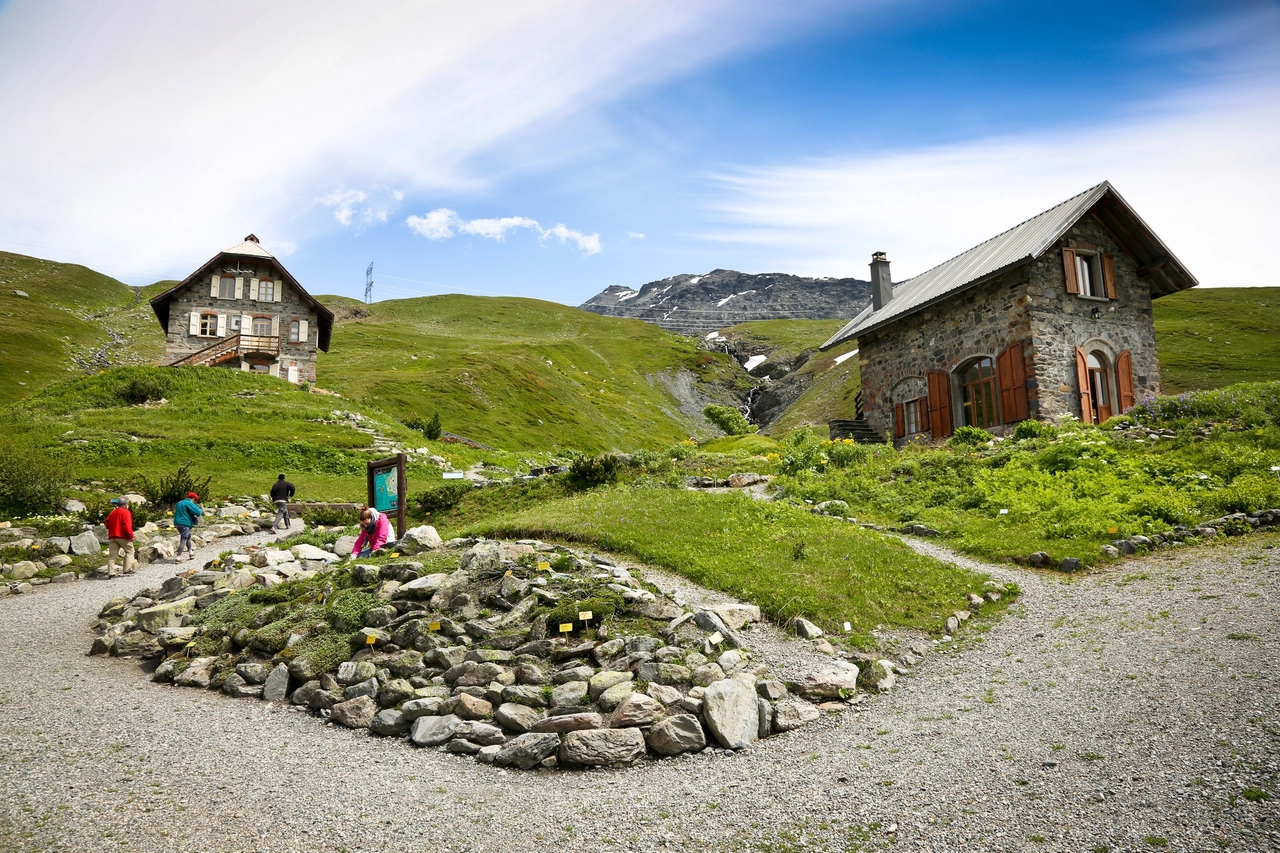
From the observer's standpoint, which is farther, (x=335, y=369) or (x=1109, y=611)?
(x=335, y=369)

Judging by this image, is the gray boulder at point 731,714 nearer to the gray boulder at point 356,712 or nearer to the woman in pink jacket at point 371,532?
the gray boulder at point 356,712

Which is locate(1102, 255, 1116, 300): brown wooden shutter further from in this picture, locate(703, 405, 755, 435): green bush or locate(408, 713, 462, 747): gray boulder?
locate(408, 713, 462, 747): gray boulder

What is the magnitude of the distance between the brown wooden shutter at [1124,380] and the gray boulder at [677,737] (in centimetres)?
2832

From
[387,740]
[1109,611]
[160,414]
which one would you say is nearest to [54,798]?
[387,740]

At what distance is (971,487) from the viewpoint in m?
20.9

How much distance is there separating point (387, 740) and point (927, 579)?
976cm

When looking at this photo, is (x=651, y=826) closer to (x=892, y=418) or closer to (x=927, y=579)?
(x=927, y=579)

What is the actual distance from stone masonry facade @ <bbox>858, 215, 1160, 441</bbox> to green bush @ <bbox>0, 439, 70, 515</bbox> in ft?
112

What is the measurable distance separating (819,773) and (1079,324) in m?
27.7

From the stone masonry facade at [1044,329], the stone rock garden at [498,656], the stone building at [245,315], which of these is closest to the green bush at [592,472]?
the stone rock garden at [498,656]

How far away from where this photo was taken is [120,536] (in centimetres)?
1955

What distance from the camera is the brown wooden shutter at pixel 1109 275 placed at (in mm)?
29984

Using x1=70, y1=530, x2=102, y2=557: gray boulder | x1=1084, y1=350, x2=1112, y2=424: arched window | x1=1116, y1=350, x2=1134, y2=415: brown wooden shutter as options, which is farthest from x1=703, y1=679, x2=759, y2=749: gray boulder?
x1=1116, y1=350, x2=1134, y2=415: brown wooden shutter

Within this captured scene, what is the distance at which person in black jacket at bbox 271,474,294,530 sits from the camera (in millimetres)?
25438
